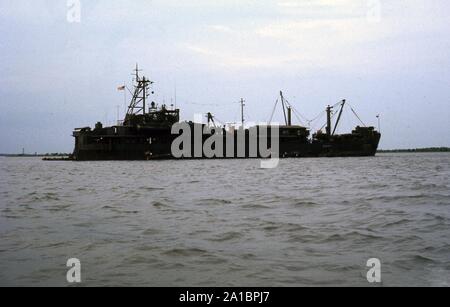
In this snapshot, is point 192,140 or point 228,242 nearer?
point 228,242

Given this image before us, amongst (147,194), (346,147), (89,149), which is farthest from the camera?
(346,147)

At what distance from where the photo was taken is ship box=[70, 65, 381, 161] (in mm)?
73438

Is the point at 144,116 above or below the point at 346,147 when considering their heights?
above

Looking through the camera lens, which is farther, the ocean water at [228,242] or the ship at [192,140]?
the ship at [192,140]

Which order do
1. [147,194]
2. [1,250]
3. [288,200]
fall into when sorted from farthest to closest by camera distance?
[147,194] → [288,200] → [1,250]

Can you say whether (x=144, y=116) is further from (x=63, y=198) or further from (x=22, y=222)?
(x=22, y=222)

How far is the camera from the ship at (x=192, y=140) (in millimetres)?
73438

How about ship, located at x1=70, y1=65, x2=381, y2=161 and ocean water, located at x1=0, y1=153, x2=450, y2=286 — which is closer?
ocean water, located at x1=0, y1=153, x2=450, y2=286

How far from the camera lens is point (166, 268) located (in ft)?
21.9

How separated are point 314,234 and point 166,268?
147 inches

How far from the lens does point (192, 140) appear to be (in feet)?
261

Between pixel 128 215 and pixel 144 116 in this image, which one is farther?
pixel 144 116

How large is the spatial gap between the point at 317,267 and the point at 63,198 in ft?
42.4

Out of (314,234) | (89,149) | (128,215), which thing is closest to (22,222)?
(128,215)
